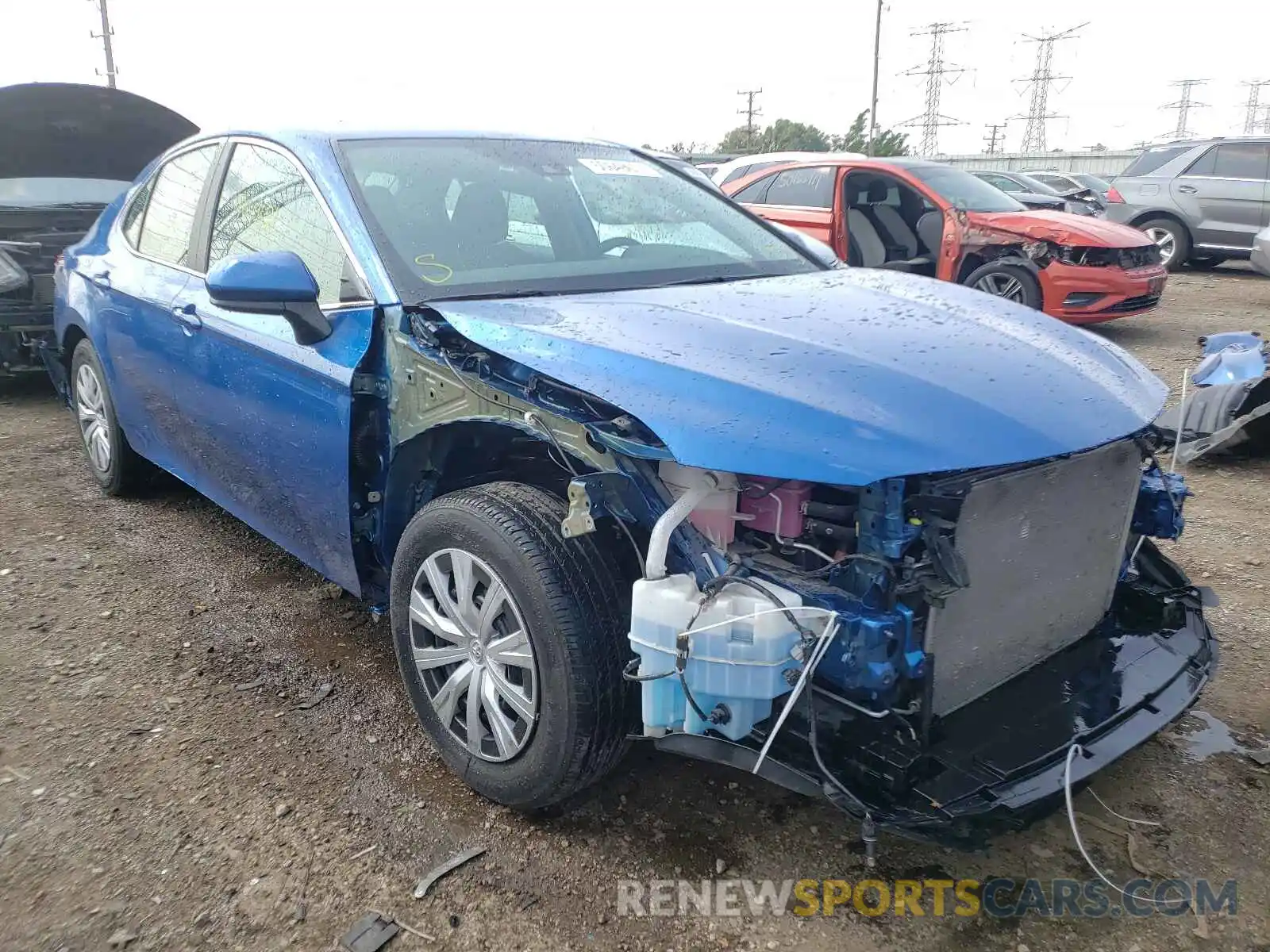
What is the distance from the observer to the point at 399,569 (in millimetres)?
2490

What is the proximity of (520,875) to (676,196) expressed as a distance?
7.57 ft

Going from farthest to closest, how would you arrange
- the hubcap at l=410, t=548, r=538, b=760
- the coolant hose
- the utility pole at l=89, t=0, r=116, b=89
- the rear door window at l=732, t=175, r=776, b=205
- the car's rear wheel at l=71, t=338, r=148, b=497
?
the utility pole at l=89, t=0, r=116, b=89
the rear door window at l=732, t=175, r=776, b=205
the car's rear wheel at l=71, t=338, r=148, b=497
the hubcap at l=410, t=548, r=538, b=760
the coolant hose

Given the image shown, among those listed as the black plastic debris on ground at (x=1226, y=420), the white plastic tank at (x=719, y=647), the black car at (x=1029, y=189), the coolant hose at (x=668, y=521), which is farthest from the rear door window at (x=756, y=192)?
the black car at (x=1029, y=189)

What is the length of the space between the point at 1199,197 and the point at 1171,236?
0.59 metres

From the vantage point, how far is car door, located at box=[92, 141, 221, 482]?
3.48 metres

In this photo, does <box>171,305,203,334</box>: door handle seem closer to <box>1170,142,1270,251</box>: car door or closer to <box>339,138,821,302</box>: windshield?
<box>339,138,821,302</box>: windshield

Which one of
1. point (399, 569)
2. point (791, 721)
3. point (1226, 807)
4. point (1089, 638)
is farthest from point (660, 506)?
point (1226, 807)

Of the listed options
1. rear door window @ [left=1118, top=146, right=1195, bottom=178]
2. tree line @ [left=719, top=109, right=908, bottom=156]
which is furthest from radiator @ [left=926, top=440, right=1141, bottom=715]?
tree line @ [left=719, top=109, right=908, bottom=156]

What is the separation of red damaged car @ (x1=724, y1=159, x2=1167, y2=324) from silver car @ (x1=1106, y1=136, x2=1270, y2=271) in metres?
4.57

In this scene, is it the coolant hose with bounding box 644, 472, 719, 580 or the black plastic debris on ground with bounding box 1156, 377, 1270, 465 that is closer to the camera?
the coolant hose with bounding box 644, 472, 719, 580

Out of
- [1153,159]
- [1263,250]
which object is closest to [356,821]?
[1263,250]

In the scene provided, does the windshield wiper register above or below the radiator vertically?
above

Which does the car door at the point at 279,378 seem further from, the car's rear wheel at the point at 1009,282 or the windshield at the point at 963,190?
the windshield at the point at 963,190

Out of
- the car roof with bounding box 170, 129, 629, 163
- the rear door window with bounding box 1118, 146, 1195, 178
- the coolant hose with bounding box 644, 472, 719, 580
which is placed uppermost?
the rear door window with bounding box 1118, 146, 1195, 178
